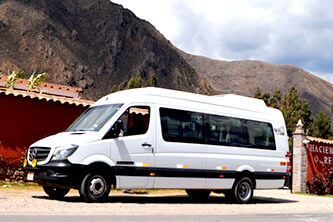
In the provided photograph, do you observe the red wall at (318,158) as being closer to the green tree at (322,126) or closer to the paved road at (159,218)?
the paved road at (159,218)

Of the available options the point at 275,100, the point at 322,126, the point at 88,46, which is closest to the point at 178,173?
the point at 275,100

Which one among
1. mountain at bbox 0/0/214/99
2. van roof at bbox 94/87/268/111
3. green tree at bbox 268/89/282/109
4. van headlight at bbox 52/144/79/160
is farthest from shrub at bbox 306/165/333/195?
mountain at bbox 0/0/214/99

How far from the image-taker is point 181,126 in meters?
13.0

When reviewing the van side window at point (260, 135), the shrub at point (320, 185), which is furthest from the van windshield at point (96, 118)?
the shrub at point (320, 185)

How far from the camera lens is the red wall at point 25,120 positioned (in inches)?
611

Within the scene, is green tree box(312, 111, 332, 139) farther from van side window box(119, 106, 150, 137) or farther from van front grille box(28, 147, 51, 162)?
van front grille box(28, 147, 51, 162)

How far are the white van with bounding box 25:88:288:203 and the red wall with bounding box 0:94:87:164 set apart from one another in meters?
3.74

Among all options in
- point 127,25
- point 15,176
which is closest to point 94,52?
point 127,25

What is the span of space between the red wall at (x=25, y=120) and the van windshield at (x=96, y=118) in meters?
3.90

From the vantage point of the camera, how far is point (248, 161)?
14.5 metres

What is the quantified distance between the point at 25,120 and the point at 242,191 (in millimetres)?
7175

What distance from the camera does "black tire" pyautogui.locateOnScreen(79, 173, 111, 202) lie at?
1124 centimetres

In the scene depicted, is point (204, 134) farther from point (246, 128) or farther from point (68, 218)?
point (68, 218)

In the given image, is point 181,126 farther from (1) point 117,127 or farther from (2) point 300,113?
(2) point 300,113
